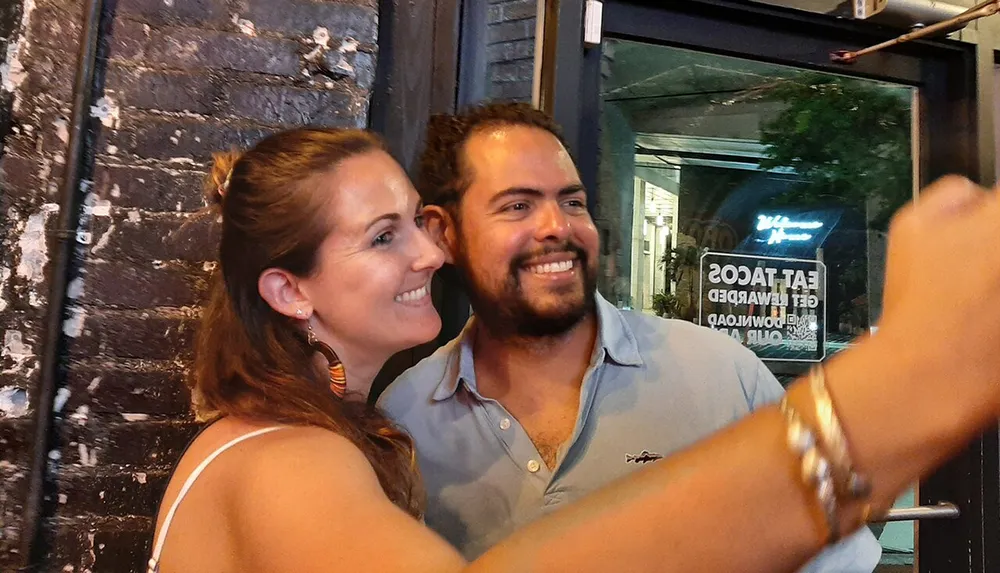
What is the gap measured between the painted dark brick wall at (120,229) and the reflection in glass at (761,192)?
975mm

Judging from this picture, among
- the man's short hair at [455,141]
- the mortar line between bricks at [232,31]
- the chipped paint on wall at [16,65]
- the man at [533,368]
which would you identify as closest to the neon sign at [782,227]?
the man at [533,368]

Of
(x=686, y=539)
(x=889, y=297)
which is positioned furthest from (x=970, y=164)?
(x=686, y=539)

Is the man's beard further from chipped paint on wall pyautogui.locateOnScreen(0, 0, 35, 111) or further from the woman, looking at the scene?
chipped paint on wall pyautogui.locateOnScreen(0, 0, 35, 111)

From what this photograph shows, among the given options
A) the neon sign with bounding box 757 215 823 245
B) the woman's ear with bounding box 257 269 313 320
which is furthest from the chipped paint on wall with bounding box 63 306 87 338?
the neon sign with bounding box 757 215 823 245

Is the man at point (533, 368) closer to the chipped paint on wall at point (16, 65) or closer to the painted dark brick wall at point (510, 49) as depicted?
the painted dark brick wall at point (510, 49)

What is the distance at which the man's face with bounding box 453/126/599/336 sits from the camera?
1.35 m

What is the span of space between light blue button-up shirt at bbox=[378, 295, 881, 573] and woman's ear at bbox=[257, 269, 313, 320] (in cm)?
39

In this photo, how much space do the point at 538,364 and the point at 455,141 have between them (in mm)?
525

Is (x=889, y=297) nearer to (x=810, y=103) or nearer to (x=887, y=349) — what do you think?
(x=887, y=349)

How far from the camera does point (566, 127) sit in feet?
5.36

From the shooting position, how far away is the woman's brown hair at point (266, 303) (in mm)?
917

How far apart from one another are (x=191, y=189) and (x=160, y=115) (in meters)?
0.16

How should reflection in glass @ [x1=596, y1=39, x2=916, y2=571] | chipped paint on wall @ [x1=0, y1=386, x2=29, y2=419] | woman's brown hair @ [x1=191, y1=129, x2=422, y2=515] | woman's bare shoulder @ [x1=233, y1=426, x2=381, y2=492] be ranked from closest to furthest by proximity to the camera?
woman's bare shoulder @ [x1=233, y1=426, x2=381, y2=492], woman's brown hair @ [x1=191, y1=129, x2=422, y2=515], chipped paint on wall @ [x1=0, y1=386, x2=29, y2=419], reflection in glass @ [x1=596, y1=39, x2=916, y2=571]

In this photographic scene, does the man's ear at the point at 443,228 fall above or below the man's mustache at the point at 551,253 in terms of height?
above
